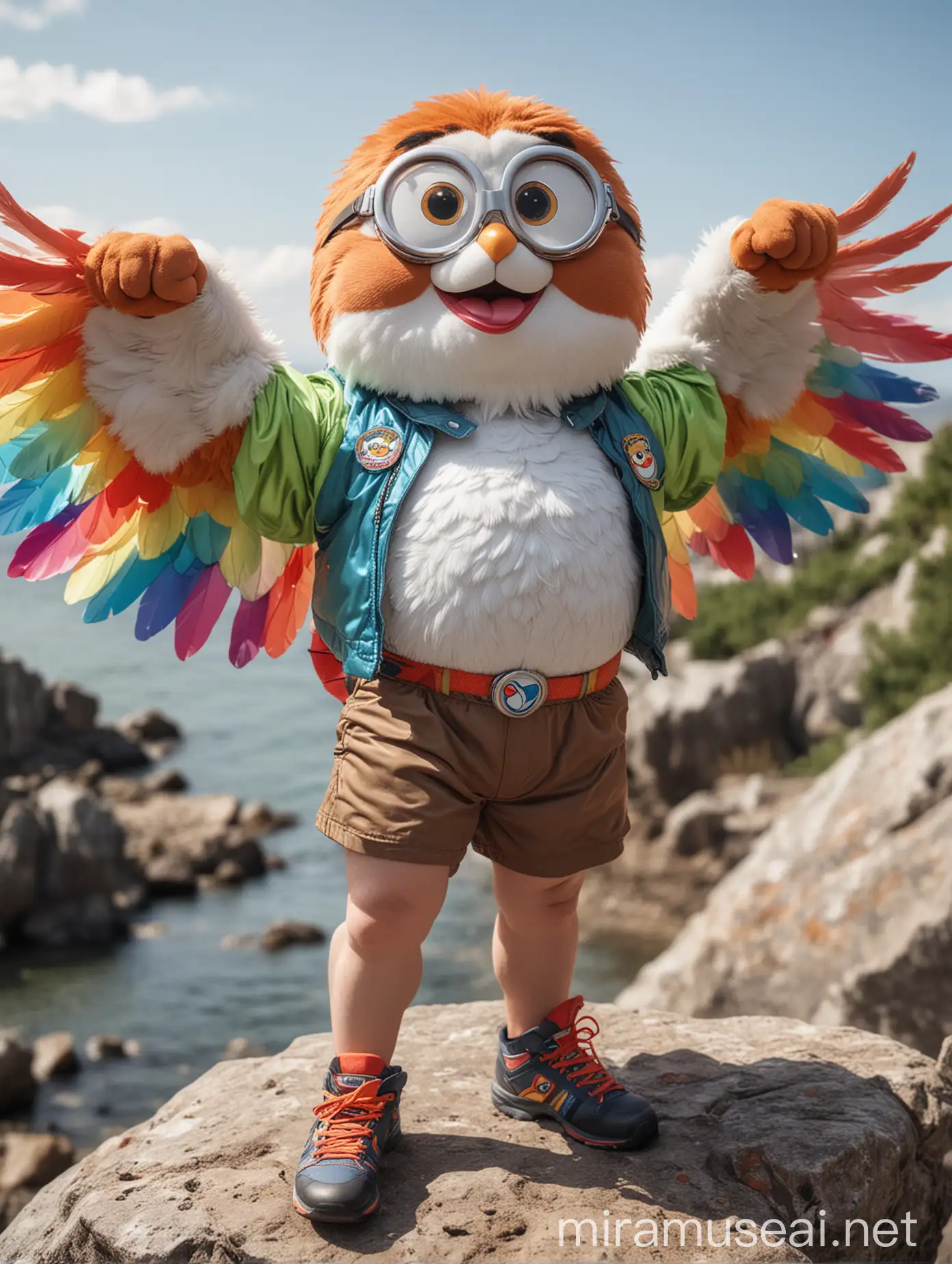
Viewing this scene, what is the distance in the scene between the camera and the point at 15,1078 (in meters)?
8.51

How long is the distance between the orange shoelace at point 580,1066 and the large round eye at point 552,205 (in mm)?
1650

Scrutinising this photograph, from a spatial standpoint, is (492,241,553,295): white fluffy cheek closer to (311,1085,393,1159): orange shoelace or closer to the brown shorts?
the brown shorts

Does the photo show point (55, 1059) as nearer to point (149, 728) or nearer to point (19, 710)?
point (19, 710)

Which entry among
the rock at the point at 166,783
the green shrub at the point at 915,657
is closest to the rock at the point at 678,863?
the green shrub at the point at 915,657

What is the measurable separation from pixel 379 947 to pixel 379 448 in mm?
976

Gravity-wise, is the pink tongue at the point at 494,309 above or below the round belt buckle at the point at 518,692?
above

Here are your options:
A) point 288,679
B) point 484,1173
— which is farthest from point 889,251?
point 288,679

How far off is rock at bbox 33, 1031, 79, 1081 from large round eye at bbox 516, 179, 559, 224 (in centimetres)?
812

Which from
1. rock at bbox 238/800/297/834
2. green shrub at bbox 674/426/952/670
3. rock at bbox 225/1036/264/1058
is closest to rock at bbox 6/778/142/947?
rock at bbox 238/800/297/834

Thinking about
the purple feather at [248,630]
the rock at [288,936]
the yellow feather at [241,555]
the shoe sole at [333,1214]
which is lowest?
→ the rock at [288,936]

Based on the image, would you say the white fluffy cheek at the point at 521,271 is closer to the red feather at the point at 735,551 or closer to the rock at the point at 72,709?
the red feather at the point at 735,551

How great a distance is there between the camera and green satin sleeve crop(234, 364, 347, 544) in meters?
2.45

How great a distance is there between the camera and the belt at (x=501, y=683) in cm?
244

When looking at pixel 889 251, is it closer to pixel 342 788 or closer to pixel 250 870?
pixel 342 788
